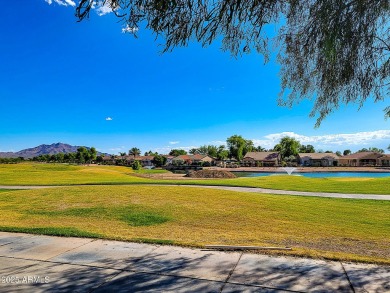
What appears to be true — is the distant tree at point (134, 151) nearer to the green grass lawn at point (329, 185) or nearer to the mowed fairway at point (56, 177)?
the mowed fairway at point (56, 177)

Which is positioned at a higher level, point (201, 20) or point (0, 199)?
point (201, 20)

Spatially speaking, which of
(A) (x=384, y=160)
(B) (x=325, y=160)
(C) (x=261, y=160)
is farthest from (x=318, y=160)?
(C) (x=261, y=160)

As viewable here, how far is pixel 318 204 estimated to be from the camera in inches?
581

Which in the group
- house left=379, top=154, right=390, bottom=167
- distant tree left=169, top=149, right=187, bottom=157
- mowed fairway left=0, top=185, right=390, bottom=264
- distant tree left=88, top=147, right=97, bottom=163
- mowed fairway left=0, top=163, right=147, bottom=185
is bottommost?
mowed fairway left=0, top=185, right=390, bottom=264

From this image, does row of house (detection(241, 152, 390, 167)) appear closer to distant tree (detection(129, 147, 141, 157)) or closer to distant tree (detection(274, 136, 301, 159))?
distant tree (detection(274, 136, 301, 159))

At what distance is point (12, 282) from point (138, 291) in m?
1.92

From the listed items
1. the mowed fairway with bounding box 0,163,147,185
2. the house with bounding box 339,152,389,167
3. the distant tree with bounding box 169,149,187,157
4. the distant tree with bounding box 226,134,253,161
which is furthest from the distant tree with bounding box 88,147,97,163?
the house with bounding box 339,152,389,167

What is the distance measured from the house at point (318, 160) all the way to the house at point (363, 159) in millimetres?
2712

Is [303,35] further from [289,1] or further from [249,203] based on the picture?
[249,203]

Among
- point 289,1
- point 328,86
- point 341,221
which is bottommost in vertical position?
point 341,221

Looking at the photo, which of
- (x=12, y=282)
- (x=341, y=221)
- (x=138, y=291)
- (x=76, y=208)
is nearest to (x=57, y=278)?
(x=12, y=282)

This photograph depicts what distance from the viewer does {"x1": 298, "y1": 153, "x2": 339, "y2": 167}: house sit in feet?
341

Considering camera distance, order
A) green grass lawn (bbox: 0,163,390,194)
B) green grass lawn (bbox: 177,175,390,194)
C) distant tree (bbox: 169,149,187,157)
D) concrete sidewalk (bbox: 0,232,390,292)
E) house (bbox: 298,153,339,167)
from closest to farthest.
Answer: concrete sidewalk (bbox: 0,232,390,292), green grass lawn (bbox: 177,175,390,194), green grass lawn (bbox: 0,163,390,194), house (bbox: 298,153,339,167), distant tree (bbox: 169,149,187,157)

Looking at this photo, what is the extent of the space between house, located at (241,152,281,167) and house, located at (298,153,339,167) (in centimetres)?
941
